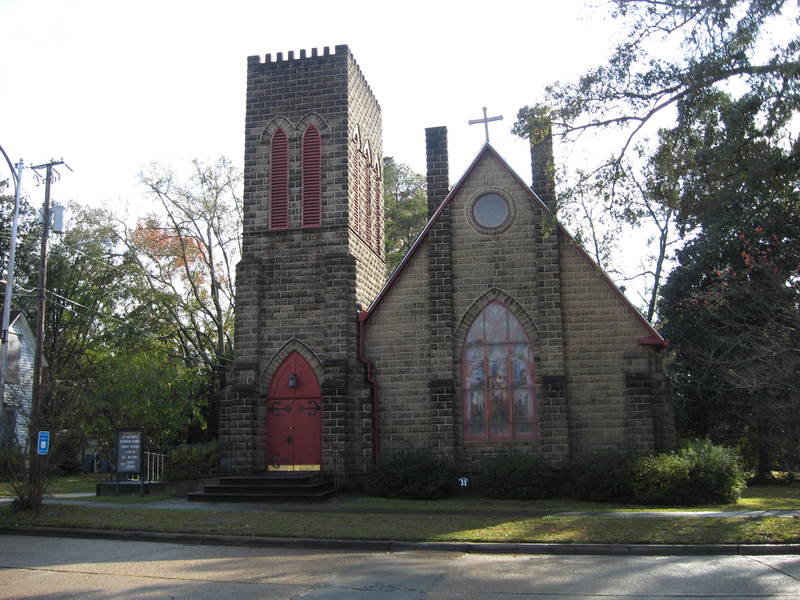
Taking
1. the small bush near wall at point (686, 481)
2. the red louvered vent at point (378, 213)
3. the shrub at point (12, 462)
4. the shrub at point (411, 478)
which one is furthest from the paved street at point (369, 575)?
the red louvered vent at point (378, 213)

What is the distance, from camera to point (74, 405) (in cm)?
1502

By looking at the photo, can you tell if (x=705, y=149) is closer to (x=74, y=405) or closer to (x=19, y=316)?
(x=74, y=405)

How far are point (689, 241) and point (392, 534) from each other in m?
21.0

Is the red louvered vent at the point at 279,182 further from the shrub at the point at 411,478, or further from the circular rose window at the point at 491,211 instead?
the shrub at the point at 411,478

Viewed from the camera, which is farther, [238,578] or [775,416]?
[775,416]

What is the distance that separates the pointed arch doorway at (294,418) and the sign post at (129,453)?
320cm

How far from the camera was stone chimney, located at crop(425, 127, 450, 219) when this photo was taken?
21.5 metres

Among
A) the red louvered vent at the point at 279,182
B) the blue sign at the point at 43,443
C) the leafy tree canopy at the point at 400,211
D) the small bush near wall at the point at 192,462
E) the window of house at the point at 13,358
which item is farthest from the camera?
the leafy tree canopy at the point at 400,211

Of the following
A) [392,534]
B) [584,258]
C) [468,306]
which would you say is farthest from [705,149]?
[392,534]

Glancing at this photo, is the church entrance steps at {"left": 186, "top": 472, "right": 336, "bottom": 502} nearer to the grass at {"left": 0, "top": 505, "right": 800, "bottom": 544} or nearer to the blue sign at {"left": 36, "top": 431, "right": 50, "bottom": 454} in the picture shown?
the grass at {"left": 0, "top": 505, "right": 800, "bottom": 544}

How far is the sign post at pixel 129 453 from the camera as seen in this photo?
18359 mm

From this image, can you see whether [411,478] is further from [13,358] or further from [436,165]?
[13,358]

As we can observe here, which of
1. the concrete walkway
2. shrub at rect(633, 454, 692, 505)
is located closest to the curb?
the concrete walkway

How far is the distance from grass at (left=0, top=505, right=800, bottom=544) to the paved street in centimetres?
69
